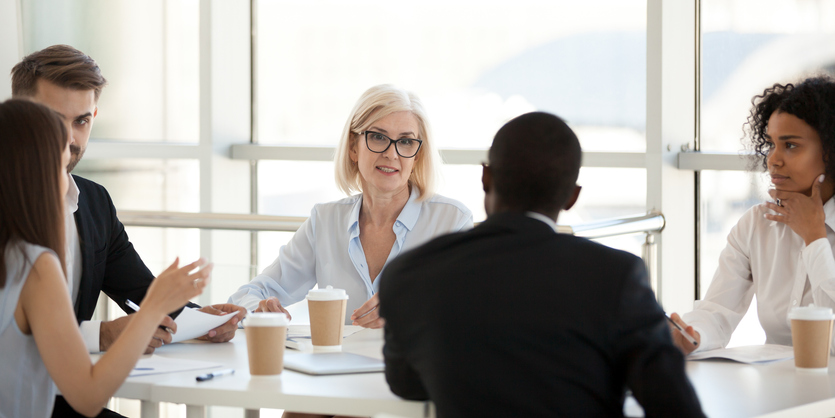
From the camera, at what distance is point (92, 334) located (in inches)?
67.1

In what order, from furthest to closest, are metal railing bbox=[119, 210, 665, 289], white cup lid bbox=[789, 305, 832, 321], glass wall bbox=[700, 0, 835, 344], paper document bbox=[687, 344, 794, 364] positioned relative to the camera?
1. glass wall bbox=[700, 0, 835, 344]
2. metal railing bbox=[119, 210, 665, 289]
3. paper document bbox=[687, 344, 794, 364]
4. white cup lid bbox=[789, 305, 832, 321]

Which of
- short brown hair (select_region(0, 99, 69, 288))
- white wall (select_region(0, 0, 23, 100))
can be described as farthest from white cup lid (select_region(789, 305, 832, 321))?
Result: white wall (select_region(0, 0, 23, 100))

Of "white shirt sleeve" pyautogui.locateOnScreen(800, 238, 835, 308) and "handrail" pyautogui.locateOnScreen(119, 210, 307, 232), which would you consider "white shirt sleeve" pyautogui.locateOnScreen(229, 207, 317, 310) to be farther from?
"white shirt sleeve" pyautogui.locateOnScreen(800, 238, 835, 308)

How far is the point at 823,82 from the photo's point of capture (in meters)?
2.19

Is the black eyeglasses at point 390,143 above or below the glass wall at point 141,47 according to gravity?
below

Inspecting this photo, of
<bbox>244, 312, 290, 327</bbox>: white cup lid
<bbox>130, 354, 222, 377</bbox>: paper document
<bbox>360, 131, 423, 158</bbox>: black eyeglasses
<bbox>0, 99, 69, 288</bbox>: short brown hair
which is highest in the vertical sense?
<bbox>360, 131, 423, 158</bbox>: black eyeglasses

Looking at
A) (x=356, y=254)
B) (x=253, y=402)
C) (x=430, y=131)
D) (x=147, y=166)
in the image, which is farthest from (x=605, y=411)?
Result: (x=147, y=166)

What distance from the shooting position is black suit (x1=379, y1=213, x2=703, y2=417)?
1.07 meters

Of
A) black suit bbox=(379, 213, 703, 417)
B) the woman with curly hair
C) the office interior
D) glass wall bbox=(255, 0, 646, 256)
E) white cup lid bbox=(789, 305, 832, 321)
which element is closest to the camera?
black suit bbox=(379, 213, 703, 417)

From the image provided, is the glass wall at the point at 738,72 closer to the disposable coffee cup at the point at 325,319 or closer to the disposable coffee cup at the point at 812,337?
the disposable coffee cup at the point at 812,337

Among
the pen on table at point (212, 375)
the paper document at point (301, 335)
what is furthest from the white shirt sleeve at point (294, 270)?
the pen on table at point (212, 375)

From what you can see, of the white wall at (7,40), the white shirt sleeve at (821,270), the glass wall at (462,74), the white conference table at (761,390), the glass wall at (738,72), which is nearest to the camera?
the white conference table at (761,390)

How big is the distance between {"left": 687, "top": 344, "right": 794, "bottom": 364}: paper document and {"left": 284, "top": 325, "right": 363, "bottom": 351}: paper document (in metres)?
0.80

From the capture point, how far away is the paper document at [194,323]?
5.88 ft
